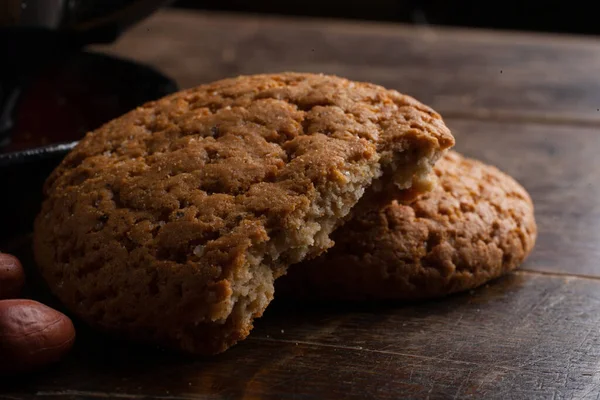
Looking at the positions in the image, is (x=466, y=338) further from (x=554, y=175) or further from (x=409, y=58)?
(x=409, y=58)

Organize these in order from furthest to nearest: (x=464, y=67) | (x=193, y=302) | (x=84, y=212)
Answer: (x=464, y=67) → (x=84, y=212) → (x=193, y=302)

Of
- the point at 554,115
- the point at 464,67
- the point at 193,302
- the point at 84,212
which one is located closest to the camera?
the point at 193,302

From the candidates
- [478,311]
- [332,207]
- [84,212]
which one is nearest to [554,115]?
[478,311]

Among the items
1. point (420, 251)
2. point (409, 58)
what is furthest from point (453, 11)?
point (420, 251)

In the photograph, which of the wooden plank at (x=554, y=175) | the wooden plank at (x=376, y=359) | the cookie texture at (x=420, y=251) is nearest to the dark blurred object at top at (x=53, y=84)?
the wooden plank at (x=376, y=359)

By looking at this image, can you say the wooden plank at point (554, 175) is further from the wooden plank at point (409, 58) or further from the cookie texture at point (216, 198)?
the cookie texture at point (216, 198)

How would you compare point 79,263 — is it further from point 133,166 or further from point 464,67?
point 464,67
